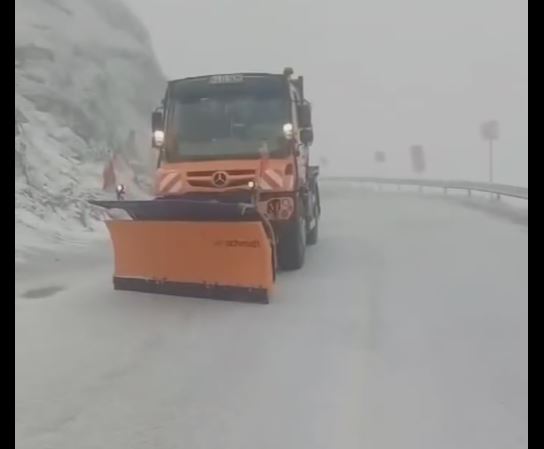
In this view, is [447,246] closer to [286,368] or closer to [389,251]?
[389,251]

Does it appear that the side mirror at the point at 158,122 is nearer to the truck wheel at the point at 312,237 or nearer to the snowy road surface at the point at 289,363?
the snowy road surface at the point at 289,363

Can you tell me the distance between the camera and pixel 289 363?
5.20m

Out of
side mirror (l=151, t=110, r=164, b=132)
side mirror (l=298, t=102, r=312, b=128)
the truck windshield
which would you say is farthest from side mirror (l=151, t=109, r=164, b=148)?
side mirror (l=298, t=102, r=312, b=128)

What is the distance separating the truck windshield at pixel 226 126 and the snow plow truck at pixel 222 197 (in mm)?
14

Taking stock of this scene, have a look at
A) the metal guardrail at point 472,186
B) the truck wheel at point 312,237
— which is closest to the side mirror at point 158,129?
the truck wheel at point 312,237

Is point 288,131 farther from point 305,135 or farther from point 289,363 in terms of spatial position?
point 289,363

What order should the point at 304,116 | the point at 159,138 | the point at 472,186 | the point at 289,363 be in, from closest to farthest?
the point at 289,363 < the point at 159,138 < the point at 304,116 < the point at 472,186

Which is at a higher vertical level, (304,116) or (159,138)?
(304,116)

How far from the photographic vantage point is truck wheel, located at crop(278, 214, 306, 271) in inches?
352

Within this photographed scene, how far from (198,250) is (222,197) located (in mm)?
1299

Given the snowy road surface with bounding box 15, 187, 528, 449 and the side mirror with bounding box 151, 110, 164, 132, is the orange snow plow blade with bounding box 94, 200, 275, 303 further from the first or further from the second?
the side mirror with bounding box 151, 110, 164, 132

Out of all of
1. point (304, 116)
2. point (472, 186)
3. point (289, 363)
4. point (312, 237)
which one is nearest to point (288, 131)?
point (304, 116)

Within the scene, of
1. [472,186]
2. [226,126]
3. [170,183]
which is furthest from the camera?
[472,186]
